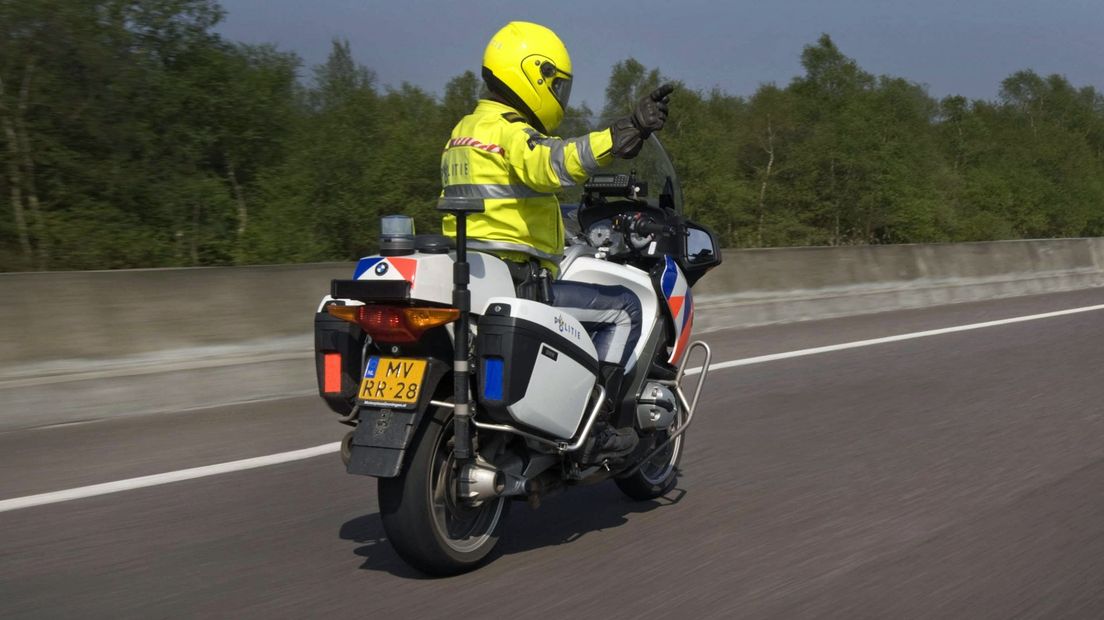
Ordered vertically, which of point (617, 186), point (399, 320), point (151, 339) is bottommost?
point (151, 339)

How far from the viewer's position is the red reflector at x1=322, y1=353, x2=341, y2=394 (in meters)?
4.84

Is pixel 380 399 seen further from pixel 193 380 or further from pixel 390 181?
pixel 390 181

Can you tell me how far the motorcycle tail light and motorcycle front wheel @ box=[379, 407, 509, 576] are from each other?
32 centimetres

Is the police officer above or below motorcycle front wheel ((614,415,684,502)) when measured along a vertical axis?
above

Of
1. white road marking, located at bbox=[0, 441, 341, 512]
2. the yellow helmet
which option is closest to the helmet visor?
the yellow helmet

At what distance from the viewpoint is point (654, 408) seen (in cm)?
561

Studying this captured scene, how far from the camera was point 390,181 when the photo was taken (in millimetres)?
16219

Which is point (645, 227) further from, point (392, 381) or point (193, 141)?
point (193, 141)

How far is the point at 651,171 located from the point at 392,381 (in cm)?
198

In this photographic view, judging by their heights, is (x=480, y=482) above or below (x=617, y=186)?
below

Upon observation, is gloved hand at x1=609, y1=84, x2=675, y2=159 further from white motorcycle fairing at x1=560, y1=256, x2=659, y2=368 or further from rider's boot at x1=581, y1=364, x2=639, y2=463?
rider's boot at x1=581, y1=364, x2=639, y2=463

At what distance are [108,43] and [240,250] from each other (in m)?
2.67

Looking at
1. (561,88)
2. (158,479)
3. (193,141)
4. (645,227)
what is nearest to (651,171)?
(645,227)

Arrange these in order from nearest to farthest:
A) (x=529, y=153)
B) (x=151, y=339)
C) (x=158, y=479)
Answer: (x=529, y=153) < (x=158, y=479) < (x=151, y=339)
